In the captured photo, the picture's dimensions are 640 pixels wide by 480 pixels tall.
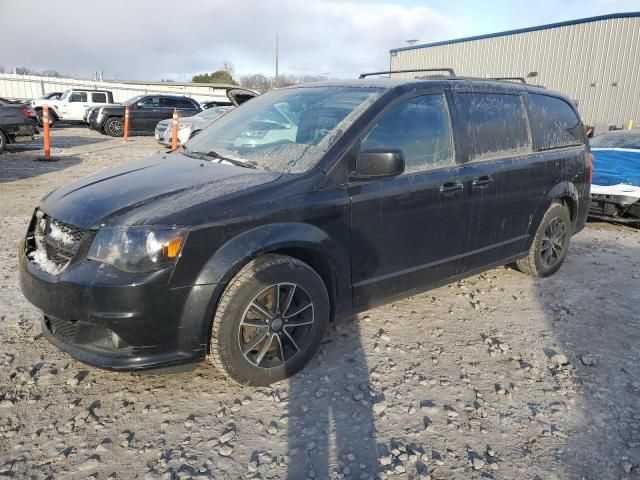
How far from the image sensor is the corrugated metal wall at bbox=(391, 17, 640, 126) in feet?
59.0

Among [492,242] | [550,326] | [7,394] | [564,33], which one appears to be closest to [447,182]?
[492,242]

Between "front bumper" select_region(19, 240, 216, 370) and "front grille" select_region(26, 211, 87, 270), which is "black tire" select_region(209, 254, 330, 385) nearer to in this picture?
"front bumper" select_region(19, 240, 216, 370)

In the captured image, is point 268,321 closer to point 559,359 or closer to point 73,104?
point 559,359

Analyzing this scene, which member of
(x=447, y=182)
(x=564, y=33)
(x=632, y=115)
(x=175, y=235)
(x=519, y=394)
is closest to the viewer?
(x=175, y=235)

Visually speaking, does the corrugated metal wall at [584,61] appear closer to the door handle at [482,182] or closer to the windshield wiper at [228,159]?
the door handle at [482,182]

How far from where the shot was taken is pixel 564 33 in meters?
19.8

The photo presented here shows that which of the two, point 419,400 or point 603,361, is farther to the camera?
point 603,361

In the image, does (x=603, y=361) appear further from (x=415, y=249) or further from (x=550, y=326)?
(x=415, y=249)

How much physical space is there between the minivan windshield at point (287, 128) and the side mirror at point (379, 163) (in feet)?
0.75

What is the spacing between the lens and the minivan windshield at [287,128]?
3.14 meters

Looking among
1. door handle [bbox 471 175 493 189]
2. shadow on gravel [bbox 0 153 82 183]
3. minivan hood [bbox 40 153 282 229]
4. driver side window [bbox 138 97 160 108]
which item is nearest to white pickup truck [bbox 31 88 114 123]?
driver side window [bbox 138 97 160 108]

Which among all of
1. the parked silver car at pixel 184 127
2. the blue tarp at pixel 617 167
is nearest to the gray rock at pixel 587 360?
the blue tarp at pixel 617 167

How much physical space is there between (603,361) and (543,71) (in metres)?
20.7

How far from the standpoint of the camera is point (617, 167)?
24.1ft
